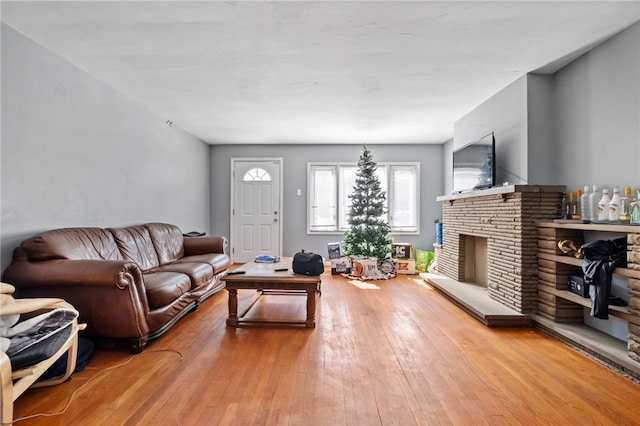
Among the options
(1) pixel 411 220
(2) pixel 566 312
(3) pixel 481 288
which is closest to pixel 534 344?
(2) pixel 566 312

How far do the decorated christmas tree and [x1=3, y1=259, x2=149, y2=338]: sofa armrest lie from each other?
3.66 meters

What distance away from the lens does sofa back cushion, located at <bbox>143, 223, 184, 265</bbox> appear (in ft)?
12.7

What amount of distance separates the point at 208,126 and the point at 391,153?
3.42m

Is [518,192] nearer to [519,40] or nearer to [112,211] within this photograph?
[519,40]

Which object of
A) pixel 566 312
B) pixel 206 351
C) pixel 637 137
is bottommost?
pixel 206 351

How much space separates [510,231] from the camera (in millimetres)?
3160

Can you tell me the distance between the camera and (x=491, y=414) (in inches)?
65.6

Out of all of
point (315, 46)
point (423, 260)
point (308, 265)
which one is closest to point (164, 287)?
point (308, 265)

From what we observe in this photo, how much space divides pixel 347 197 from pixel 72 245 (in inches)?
179

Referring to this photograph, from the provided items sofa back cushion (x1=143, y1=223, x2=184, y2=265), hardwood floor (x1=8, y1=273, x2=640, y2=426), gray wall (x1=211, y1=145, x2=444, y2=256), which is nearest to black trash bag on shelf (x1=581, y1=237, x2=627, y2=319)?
hardwood floor (x1=8, y1=273, x2=640, y2=426)

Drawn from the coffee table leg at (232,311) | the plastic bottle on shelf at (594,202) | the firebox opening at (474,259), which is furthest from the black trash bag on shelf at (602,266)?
the coffee table leg at (232,311)

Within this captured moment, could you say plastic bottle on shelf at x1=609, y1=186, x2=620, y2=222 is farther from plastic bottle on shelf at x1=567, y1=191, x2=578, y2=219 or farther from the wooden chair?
the wooden chair

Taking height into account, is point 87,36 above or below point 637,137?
above

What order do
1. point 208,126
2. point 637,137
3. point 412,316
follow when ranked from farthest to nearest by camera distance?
1. point 208,126
2. point 412,316
3. point 637,137
